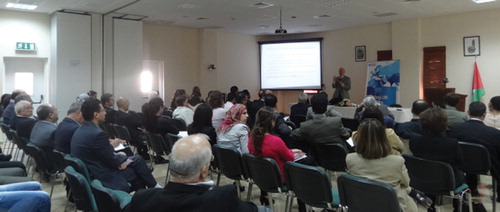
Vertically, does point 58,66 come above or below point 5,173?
above

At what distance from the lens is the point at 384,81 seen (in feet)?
37.1

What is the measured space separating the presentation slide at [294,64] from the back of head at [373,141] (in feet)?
33.3

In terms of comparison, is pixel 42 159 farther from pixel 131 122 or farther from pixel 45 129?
pixel 131 122

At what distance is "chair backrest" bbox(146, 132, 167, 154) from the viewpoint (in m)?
5.10

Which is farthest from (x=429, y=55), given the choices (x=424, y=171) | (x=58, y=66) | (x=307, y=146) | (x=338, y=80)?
(x=58, y=66)

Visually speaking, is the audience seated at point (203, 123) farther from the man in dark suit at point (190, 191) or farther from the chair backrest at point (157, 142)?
the man in dark suit at point (190, 191)

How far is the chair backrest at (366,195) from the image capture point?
2311 millimetres

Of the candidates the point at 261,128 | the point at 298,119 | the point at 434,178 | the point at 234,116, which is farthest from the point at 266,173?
the point at 298,119

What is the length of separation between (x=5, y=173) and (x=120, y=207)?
7.89 ft

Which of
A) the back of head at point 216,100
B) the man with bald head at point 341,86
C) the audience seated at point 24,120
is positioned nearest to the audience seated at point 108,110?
the audience seated at point 24,120

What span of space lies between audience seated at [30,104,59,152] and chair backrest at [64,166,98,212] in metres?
1.93

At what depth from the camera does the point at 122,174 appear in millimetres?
3451

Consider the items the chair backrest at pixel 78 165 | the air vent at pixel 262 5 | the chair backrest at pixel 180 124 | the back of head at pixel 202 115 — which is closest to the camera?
the chair backrest at pixel 78 165

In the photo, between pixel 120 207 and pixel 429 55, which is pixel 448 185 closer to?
pixel 120 207
